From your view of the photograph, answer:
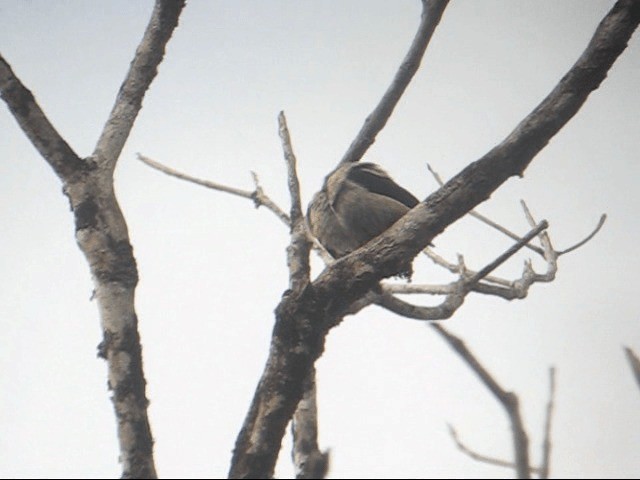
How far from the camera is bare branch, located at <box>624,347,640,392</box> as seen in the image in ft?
3.38

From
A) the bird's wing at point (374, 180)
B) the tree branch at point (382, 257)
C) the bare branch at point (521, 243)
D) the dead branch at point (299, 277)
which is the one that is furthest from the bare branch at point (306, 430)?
the bird's wing at point (374, 180)

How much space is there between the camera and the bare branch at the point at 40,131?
8.78ft

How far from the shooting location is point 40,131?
268cm

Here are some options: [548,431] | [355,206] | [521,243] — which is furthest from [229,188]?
[548,431]

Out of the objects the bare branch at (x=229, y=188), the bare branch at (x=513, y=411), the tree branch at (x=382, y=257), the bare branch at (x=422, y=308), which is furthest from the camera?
the bare branch at (x=229, y=188)

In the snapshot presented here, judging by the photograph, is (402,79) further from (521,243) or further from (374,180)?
(521,243)

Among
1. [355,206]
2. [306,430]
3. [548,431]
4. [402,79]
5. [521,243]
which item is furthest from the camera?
[355,206]

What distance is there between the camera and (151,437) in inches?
89.9

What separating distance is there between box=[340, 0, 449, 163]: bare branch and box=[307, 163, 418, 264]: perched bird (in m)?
0.28

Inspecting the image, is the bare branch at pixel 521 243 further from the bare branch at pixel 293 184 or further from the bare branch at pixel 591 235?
the bare branch at pixel 591 235

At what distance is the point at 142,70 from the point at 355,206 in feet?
6.14

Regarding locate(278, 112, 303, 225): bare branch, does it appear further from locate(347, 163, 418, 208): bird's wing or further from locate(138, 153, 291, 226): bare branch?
locate(347, 163, 418, 208): bird's wing

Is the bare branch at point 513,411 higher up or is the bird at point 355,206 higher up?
the bird at point 355,206

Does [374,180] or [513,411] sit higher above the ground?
[374,180]
